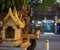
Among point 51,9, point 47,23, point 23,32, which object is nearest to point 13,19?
point 23,32

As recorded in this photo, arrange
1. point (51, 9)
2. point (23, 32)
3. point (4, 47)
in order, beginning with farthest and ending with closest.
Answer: point (51, 9), point (23, 32), point (4, 47)

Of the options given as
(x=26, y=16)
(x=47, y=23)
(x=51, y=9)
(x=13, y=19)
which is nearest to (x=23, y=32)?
(x=26, y=16)

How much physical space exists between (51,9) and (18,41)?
3314 cm

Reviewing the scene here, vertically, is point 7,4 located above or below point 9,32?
above

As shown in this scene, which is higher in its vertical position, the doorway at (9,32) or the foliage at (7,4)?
the foliage at (7,4)

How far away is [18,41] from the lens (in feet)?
22.6

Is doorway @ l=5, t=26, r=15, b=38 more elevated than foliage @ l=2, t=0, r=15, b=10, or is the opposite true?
foliage @ l=2, t=0, r=15, b=10

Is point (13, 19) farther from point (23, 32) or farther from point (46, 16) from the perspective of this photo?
point (46, 16)

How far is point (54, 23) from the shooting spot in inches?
1339

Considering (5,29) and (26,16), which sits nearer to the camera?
(5,29)

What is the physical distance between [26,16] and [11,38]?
5.46 ft

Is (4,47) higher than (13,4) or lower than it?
lower

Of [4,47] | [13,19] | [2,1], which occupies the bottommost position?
[4,47]

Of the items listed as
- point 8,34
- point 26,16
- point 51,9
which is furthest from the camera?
point 51,9
